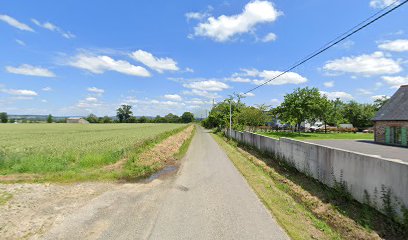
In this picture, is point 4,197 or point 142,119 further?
point 142,119

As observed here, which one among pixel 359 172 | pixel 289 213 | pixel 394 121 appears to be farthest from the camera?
pixel 394 121

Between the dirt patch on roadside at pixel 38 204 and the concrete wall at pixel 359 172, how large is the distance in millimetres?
7978

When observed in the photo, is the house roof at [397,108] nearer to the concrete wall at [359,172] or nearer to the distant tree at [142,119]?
the concrete wall at [359,172]

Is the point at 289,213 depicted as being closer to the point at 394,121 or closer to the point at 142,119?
the point at 394,121

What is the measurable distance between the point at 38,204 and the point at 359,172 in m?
9.33

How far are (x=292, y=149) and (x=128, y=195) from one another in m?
8.49

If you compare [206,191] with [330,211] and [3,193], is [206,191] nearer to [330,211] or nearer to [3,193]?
[330,211]

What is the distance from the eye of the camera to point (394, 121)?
1167 inches

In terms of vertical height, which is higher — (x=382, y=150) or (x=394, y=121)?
(x=394, y=121)

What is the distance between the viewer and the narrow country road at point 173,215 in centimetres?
571

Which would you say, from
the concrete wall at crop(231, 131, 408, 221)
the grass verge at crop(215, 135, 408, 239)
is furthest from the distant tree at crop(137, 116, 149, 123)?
the grass verge at crop(215, 135, 408, 239)

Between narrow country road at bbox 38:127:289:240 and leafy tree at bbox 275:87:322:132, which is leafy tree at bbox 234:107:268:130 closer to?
leafy tree at bbox 275:87:322:132

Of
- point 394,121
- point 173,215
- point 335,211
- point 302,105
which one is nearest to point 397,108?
point 394,121

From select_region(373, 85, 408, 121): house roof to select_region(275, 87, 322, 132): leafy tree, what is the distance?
13621 mm
